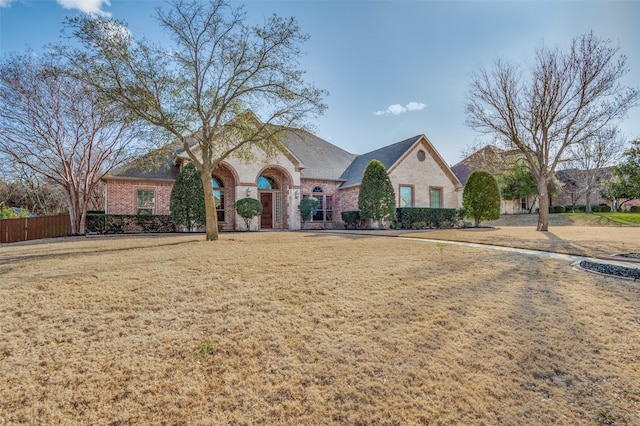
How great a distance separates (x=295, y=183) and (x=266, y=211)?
255cm

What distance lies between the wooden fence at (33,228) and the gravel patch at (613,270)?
68.1 feet

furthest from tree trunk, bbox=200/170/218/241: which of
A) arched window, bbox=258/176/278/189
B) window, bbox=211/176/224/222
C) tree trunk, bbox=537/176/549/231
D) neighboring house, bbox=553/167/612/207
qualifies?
neighboring house, bbox=553/167/612/207

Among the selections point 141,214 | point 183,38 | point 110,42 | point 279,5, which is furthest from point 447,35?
point 141,214

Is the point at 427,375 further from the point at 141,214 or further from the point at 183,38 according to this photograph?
the point at 141,214

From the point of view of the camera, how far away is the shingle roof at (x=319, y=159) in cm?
2144

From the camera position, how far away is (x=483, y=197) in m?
19.6

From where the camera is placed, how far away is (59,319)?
12.3ft

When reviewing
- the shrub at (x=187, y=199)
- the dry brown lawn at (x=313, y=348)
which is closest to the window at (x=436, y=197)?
the shrub at (x=187, y=199)

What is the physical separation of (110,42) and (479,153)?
18.2 m

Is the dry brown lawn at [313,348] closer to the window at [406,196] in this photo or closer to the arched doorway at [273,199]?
the arched doorway at [273,199]

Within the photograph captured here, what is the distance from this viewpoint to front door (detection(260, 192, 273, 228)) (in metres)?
20.0

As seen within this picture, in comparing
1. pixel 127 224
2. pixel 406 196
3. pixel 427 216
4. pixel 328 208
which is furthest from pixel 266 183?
pixel 427 216

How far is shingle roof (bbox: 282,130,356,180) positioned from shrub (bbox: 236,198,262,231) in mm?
4195

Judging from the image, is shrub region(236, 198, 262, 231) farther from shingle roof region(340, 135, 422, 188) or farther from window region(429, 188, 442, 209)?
window region(429, 188, 442, 209)
